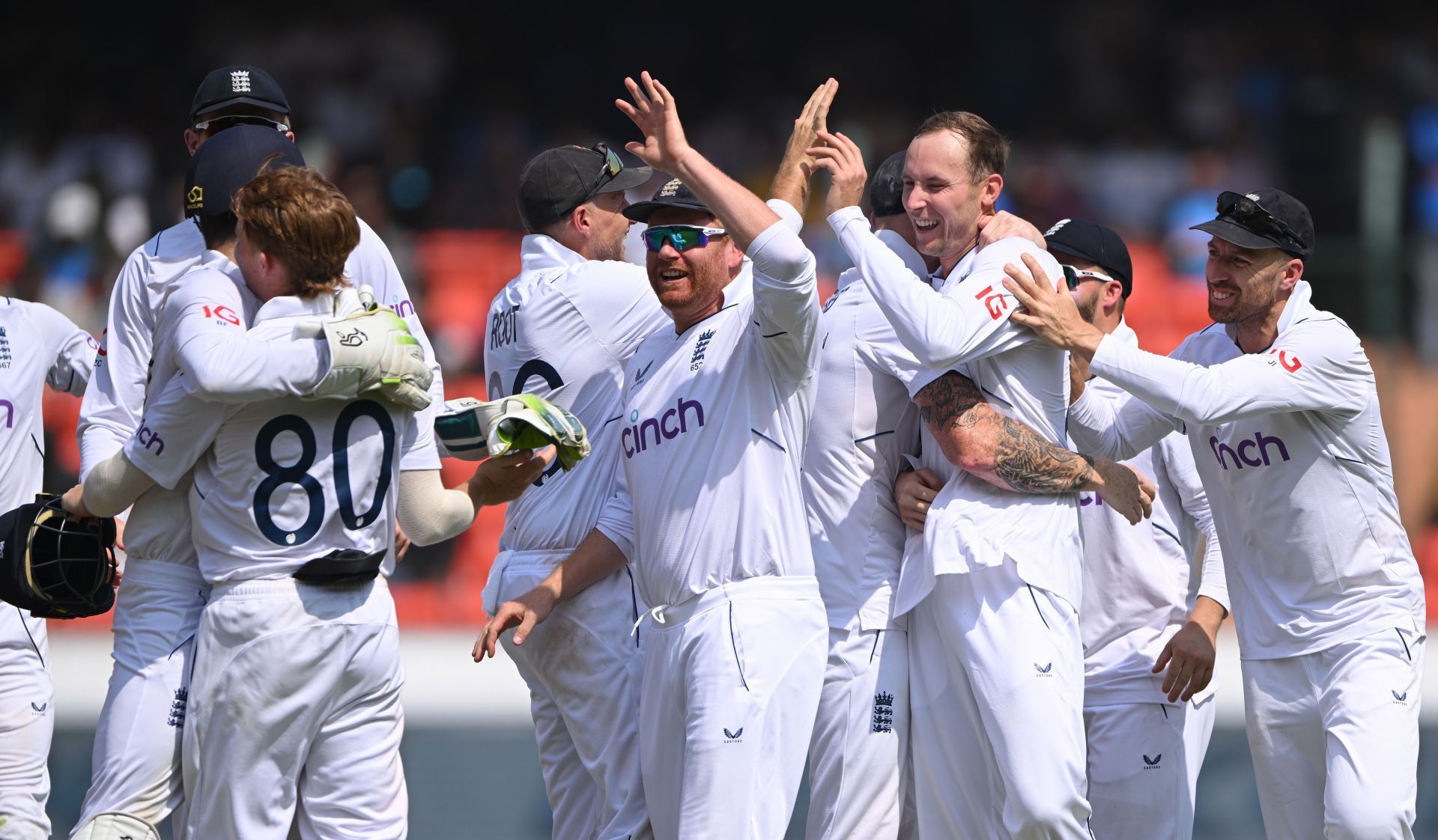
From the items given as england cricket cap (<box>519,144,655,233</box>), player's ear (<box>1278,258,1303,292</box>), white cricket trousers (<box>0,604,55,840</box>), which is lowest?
white cricket trousers (<box>0,604,55,840</box>)

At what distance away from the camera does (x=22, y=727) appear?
5879mm

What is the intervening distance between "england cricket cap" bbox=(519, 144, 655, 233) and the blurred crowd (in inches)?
223

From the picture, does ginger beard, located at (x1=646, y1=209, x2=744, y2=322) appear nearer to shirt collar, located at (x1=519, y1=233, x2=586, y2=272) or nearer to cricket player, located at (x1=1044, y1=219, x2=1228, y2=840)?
shirt collar, located at (x1=519, y1=233, x2=586, y2=272)

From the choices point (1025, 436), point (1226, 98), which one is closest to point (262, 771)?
point (1025, 436)

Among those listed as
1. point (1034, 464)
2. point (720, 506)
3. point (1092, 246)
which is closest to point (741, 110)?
point (1092, 246)

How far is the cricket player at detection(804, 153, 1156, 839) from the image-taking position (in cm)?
513

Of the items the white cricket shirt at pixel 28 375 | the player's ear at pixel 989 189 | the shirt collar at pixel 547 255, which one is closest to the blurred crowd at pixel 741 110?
the white cricket shirt at pixel 28 375

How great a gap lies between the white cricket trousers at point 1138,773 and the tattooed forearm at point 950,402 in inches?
51.1

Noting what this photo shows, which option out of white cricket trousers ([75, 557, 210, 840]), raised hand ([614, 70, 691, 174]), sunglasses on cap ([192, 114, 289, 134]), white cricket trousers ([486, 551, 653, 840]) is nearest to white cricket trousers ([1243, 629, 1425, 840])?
white cricket trousers ([486, 551, 653, 840])

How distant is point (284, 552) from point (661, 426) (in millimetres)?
1155

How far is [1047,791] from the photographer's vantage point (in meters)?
4.81

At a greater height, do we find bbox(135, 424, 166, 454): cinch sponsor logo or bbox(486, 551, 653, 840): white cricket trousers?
bbox(135, 424, 166, 454): cinch sponsor logo

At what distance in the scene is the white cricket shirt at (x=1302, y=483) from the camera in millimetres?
5344

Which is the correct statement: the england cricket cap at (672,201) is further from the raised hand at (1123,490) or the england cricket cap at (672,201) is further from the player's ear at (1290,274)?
the player's ear at (1290,274)
